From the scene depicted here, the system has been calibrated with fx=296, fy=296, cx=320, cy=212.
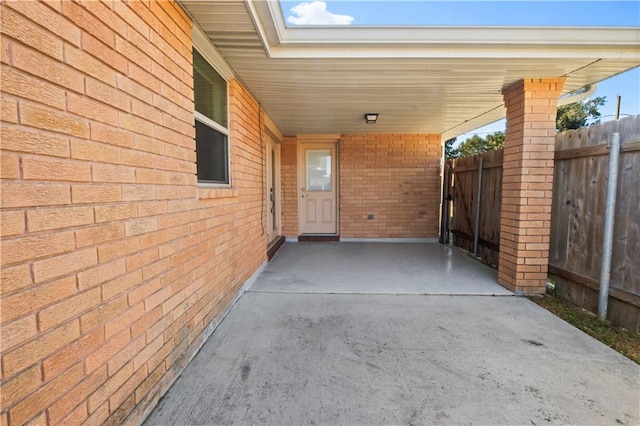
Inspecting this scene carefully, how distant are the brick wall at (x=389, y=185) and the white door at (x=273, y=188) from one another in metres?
1.43

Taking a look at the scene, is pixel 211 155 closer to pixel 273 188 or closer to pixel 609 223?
pixel 273 188

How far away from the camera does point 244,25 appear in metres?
2.24

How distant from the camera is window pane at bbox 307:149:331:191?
686 cm

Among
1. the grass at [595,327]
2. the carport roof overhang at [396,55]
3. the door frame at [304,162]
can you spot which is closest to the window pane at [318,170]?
the door frame at [304,162]

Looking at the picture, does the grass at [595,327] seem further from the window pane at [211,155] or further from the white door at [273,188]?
the white door at [273,188]

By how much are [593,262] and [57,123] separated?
4.14m

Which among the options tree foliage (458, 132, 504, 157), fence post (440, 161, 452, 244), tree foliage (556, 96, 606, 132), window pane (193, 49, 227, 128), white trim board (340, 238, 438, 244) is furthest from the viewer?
tree foliage (458, 132, 504, 157)

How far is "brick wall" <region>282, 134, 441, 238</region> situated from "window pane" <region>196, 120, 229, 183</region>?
364 cm

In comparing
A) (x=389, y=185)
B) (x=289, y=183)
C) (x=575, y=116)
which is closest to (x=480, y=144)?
(x=575, y=116)

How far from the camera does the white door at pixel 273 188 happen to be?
224 inches

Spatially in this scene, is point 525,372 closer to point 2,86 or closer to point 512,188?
point 512,188

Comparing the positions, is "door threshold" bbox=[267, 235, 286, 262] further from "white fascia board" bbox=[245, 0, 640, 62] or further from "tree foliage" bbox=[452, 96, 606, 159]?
"tree foliage" bbox=[452, 96, 606, 159]

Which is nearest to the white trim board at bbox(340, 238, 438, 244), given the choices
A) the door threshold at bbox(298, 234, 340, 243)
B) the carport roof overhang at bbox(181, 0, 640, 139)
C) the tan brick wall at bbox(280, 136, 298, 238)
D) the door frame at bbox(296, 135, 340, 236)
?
the door threshold at bbox(298, 234, 340, 243)

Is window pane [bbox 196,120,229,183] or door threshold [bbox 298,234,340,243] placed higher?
window pane [bbox 196,120,229,183]
